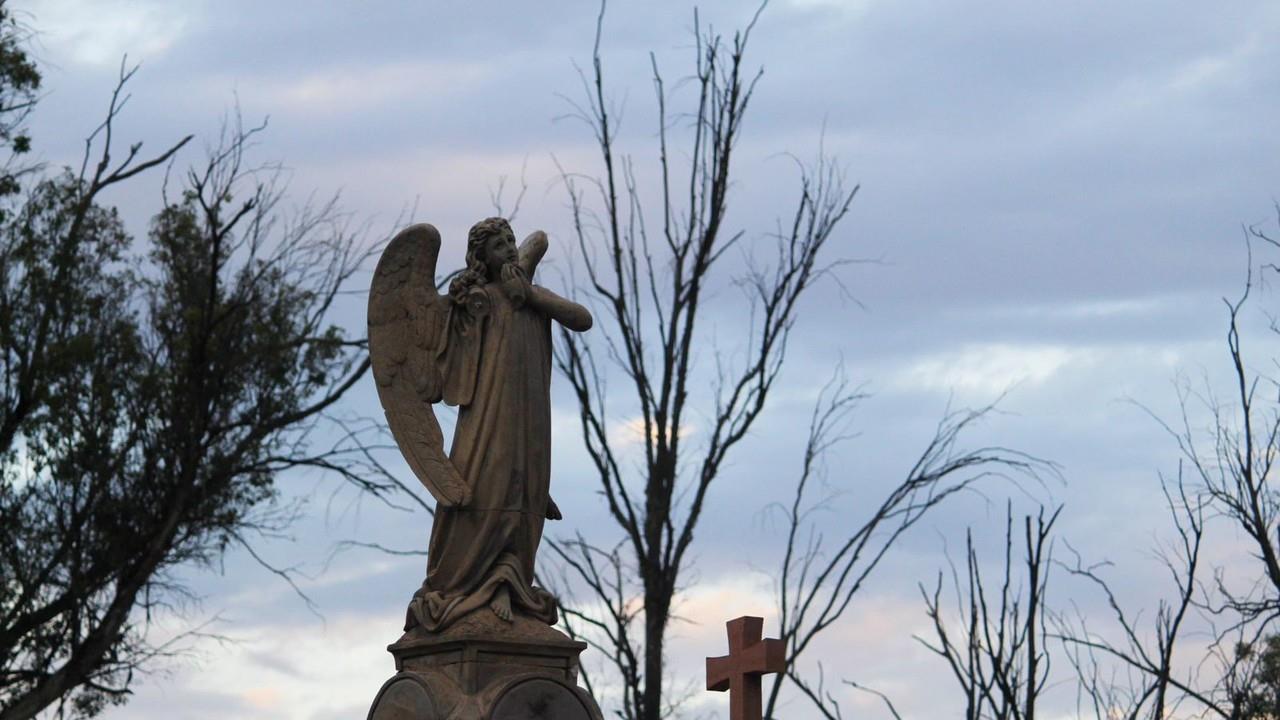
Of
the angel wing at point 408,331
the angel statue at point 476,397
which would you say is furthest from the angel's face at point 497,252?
the angel wing at point 408,331

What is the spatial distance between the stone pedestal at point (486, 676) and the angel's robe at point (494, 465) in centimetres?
11

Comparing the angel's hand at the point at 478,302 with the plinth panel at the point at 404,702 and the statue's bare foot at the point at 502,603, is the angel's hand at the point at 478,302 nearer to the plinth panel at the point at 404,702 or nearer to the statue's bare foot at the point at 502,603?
the statue's bare foot at the point at 502,603

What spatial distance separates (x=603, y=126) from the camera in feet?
56.1

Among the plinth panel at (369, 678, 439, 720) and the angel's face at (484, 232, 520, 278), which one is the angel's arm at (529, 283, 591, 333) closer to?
the angel's face at (484, 232, 520, 278)

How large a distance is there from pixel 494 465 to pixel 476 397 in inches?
14.2

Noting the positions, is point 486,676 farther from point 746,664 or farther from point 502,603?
point 746,664

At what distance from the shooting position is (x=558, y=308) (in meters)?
10.8

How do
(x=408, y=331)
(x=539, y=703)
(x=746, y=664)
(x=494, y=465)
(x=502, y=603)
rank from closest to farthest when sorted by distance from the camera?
(x=539, y=703) < (x=502, y=603) < (x=494, y=465) < (x=408, y=331) < (x=746, y=664)

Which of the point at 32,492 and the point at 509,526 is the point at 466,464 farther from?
the point at 32,492

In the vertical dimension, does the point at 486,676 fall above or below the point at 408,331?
below

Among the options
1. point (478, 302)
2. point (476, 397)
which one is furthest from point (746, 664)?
point (478, 302)

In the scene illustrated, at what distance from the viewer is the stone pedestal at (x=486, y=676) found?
10.1 m

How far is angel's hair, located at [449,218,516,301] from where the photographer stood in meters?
10.8

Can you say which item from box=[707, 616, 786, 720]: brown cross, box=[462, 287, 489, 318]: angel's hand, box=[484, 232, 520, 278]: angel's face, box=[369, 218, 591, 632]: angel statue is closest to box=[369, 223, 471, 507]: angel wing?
box=[369, 218, 591, 632]: angel statue
